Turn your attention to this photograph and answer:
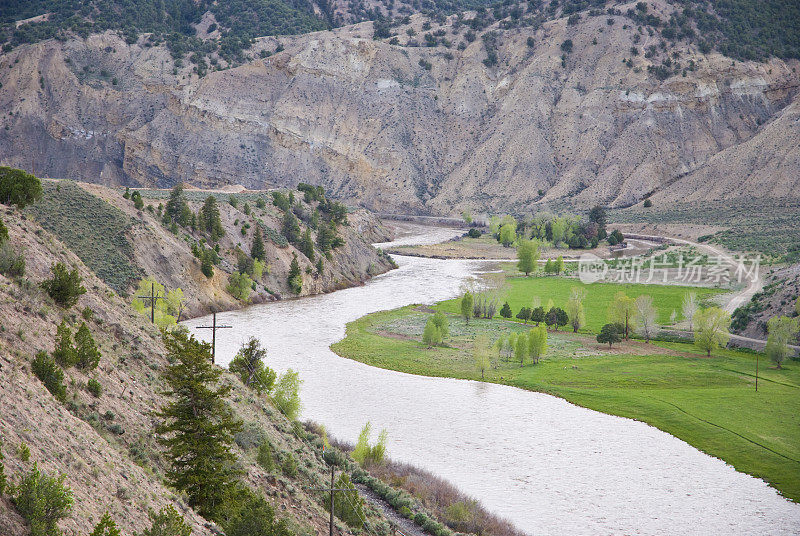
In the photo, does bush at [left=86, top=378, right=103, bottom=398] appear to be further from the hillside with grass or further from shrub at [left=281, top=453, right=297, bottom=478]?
the hillside with grass

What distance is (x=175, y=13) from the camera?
607ft

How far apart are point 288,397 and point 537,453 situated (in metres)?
12.9

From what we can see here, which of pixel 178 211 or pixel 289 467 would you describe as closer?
pixel 289 467

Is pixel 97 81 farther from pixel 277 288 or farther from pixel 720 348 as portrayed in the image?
pixel 720 348

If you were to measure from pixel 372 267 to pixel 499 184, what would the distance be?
210 feet

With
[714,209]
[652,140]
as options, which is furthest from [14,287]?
[652,140]

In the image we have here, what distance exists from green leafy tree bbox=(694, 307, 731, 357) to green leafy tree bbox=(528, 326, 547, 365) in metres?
12.9

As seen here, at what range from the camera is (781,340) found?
168 ft

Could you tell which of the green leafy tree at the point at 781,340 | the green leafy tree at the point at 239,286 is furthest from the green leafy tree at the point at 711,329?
the green leafy tree at the point at 239,286

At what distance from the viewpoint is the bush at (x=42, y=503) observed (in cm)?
1234

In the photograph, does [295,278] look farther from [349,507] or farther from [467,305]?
[349,507]

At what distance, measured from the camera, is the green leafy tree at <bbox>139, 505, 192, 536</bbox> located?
1406cm

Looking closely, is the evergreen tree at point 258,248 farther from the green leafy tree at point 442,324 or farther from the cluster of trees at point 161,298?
the green leafy tree at point 442,324

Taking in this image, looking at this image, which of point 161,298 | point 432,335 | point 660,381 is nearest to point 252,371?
Result: point 161,298
